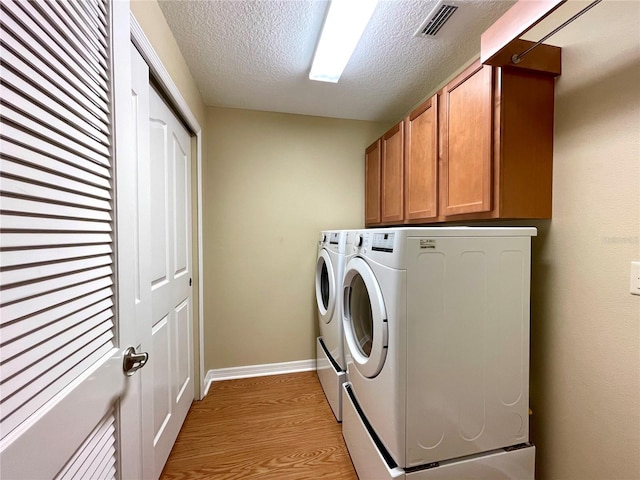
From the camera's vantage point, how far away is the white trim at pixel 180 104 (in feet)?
3.42

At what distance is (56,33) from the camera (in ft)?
→ 1.58

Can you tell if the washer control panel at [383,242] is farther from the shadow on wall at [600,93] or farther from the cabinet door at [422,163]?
the shadow on wall at [600,93]

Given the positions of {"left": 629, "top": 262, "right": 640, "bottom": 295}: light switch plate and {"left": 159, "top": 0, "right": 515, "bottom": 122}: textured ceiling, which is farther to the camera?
{"left": 159, "top": 0, "right": 515, "bottom": 122}: textured ceiling

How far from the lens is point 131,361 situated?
71cm

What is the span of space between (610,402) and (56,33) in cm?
193

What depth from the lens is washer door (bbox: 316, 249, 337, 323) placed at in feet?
6.05

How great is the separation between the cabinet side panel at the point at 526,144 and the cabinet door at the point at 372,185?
3.75 ft

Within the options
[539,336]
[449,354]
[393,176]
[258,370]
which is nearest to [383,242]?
[449,354]

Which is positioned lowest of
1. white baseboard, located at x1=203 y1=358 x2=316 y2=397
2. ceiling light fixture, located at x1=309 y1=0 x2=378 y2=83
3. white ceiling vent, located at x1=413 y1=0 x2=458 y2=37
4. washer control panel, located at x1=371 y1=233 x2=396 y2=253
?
white baseboard, located at x1=203 y1=358 x2=316 y2=397

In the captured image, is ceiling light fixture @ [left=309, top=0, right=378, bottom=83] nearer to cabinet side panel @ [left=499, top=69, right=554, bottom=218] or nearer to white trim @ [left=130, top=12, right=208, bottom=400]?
cabinet side panel @ [left=499, top=69, right=554, bottom=218]

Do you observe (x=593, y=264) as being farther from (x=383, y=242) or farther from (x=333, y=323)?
(x=333, y=323)

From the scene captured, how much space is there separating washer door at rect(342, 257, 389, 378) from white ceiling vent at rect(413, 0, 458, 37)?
1243 millimetres

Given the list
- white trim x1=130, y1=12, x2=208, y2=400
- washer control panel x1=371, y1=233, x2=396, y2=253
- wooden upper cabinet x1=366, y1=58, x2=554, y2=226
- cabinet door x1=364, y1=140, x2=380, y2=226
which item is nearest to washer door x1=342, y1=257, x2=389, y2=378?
washer control panel x1=371, y1=233, x2=396, y2=253

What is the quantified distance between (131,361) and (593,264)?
1.65 metres
